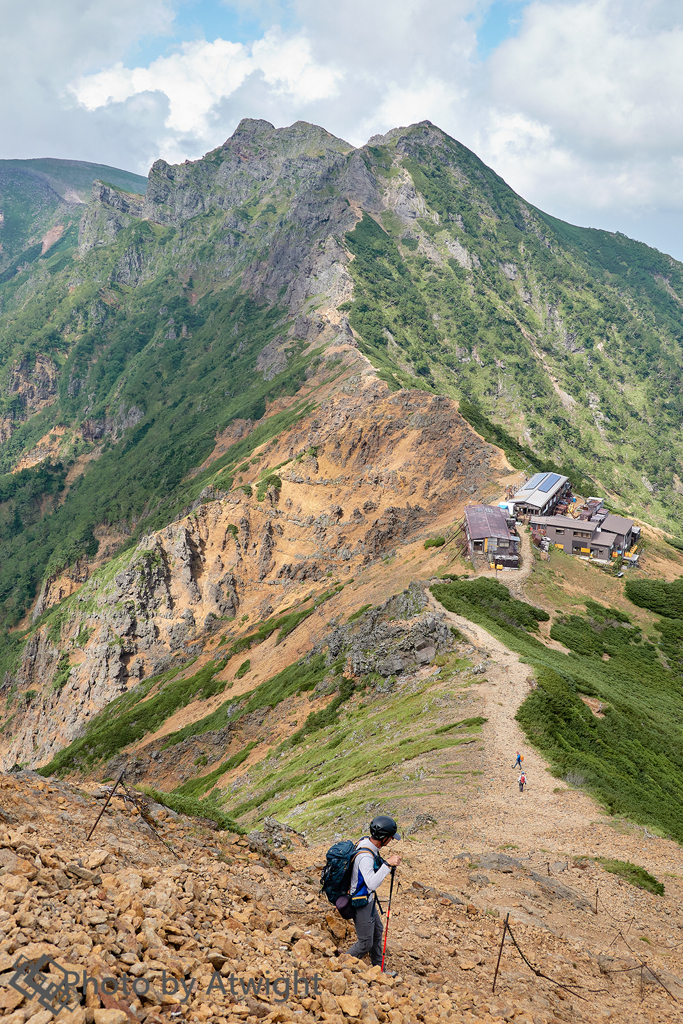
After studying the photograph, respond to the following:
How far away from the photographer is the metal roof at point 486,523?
7262 cm

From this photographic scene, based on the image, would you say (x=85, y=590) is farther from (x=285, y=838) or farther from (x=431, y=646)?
(x=285, y=838)

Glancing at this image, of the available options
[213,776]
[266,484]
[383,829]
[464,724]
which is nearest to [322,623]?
[213,776]

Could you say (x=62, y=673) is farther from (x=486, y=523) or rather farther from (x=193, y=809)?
(x=193, y=809)

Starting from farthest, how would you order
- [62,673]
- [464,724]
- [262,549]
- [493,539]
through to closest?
[62,673], [262,549], [493,539], [464,724]

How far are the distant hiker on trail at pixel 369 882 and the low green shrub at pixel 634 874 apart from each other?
610 inches

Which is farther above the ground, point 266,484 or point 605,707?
point 266,484

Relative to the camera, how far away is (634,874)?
72.6 feet

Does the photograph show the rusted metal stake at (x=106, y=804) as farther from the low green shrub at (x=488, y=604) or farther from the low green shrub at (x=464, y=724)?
the low green shrub at (x=488, y=604)

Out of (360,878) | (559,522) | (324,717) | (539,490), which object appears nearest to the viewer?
(360,878)

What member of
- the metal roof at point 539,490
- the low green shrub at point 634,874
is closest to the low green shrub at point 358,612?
the metal roof at point 539,490

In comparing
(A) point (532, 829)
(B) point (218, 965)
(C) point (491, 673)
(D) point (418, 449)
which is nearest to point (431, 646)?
(C) point (491, 673)

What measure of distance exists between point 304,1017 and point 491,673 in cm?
3789

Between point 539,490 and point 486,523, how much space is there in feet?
49.4

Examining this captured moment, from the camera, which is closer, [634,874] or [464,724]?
[634,874]
